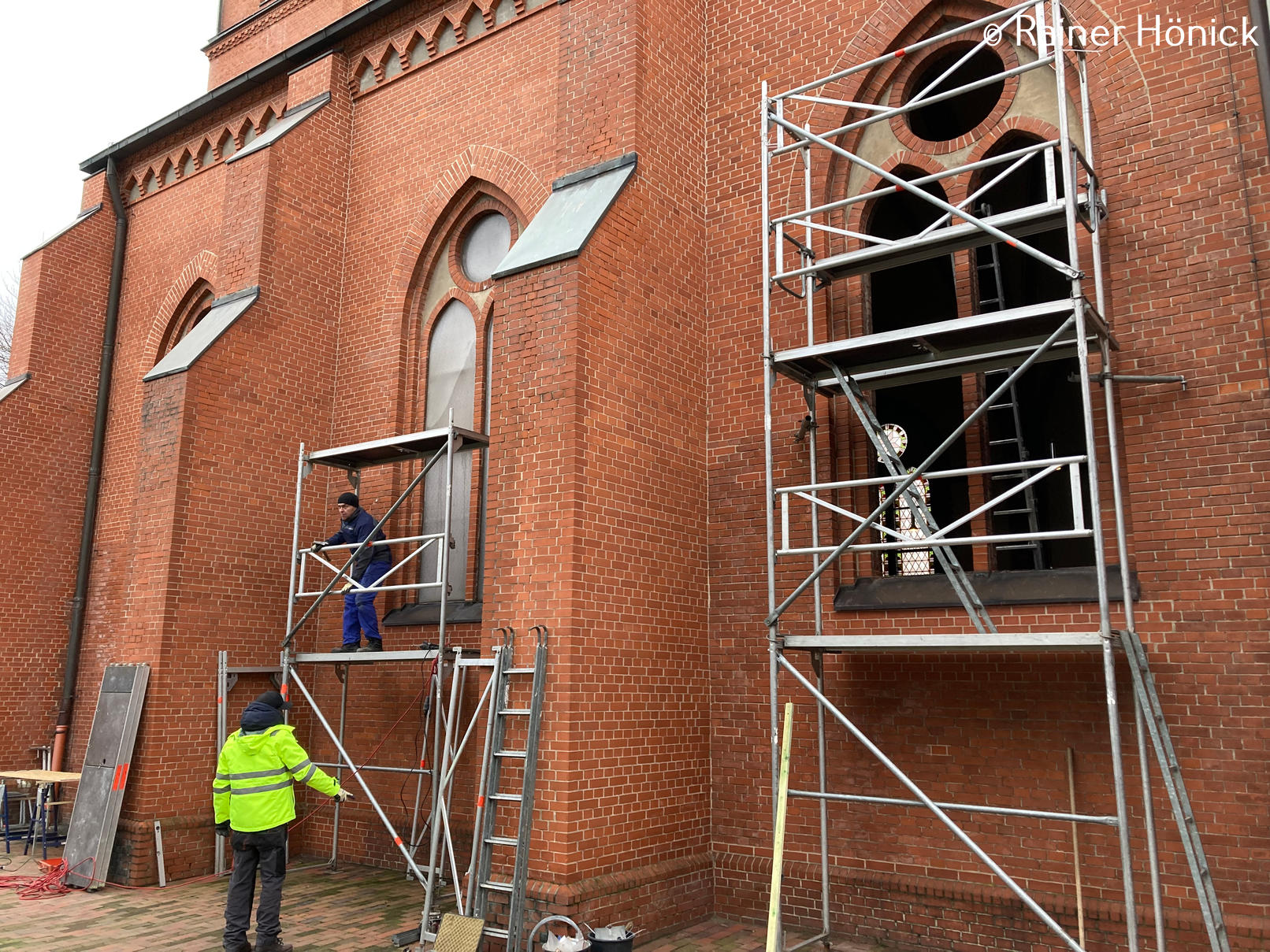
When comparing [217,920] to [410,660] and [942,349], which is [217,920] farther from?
[942,349]

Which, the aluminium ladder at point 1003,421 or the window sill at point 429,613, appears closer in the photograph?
the aluminium ladder at point 1003,421

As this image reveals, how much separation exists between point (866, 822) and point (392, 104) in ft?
31.0

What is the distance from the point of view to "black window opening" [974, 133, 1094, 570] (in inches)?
301

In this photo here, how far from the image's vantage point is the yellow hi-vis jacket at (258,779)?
A: 280 inches

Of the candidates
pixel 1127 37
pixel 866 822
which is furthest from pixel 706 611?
pixel 1127 37

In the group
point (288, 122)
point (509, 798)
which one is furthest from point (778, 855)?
point (288, 122)

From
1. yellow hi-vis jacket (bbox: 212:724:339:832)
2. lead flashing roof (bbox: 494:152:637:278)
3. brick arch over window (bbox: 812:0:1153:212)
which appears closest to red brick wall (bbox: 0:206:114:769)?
yellow hi-vis jacket (bbox: 212:724:339:832)

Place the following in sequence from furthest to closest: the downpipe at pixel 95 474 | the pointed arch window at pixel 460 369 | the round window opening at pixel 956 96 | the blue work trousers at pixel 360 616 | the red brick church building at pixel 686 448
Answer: the downpipe at pixel 95 474
the pointed arch window at pixel 460 369
the blue work trousers at pixel 360 616
the round window opening at pixel 956 96
the red brick church building at pixel 686 448

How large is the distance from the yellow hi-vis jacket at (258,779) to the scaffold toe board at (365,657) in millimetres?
1427

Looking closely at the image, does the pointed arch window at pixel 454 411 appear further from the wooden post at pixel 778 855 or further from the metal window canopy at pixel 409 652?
the wooden post at pixel 778 855

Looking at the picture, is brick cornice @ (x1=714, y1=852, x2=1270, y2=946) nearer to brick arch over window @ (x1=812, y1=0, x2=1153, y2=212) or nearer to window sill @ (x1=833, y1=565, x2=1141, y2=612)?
window sill @ (x1=833, y1=565, x2=1141, y2=612)

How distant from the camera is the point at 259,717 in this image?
7.27 meters

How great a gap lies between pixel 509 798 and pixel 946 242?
483cm

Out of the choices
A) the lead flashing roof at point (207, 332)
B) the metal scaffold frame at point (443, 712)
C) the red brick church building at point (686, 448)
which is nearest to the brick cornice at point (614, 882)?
the red brick church building at point (686, 448)
